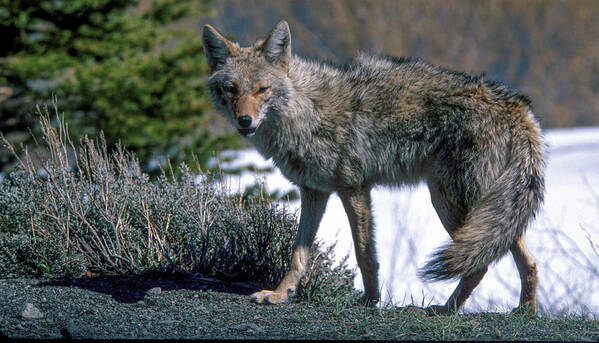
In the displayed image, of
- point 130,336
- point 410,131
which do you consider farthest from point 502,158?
point 130,336

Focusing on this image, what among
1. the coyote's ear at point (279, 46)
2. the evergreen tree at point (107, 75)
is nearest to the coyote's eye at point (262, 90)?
the coyote's ear at point (279, 46)

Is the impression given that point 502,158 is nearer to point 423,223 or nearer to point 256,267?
point 256,267

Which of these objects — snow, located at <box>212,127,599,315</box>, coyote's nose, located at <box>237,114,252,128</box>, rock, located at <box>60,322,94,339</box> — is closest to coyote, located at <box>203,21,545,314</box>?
coyote's nose, located at <box>237,114,252,128</box>

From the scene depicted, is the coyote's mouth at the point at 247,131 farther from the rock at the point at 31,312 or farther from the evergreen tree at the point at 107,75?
the evergreen tree at the point at 107,75

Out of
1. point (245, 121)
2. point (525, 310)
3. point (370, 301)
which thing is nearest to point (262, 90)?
point (245, 121)

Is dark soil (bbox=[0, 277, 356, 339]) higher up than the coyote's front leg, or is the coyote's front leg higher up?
the coyote's front leg

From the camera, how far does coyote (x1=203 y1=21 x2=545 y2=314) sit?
A: 12.5 feet

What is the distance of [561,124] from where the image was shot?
59.2 ft

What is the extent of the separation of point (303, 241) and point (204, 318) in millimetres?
1032

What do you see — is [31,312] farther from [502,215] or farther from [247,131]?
[502,215]

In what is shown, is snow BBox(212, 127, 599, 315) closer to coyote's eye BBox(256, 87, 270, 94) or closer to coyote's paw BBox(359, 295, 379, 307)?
coyote's paw BBox(359, 295, 379, 307)

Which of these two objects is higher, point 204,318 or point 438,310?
point 438,310

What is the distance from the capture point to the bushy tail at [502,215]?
11.4ft

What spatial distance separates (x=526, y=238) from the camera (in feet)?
22.1
